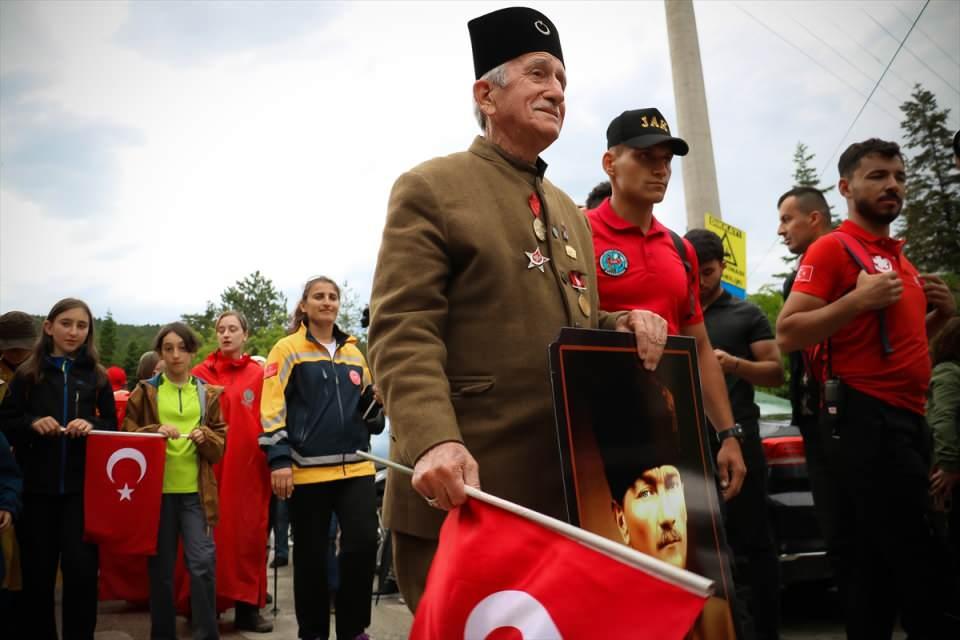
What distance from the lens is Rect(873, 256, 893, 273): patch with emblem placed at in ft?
11.0

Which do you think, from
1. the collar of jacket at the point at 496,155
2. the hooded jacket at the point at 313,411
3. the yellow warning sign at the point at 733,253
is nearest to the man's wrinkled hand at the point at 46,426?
the hooded jacket at the point at 313,411

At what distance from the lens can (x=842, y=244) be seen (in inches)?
134

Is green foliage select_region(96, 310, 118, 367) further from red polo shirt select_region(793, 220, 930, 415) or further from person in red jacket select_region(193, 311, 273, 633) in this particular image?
red polo shirt select_region(793, 220, 930, 415)

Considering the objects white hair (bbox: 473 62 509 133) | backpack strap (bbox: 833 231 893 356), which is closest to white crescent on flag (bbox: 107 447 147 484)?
white hair (bbox: 473 62 509 133)

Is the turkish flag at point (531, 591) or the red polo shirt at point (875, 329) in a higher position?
the red polo shirt at point (875, 329)

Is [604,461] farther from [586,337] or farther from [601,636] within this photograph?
[601,636]

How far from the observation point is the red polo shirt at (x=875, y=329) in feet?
10.5

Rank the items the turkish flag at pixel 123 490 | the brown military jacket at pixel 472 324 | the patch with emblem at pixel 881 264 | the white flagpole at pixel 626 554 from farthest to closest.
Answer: the turkish flag at pixel 123 490, the patch with emblem at pixel 881 264, the brown military jacket at pixel 472 324, the white flagpole at pixel 626 554

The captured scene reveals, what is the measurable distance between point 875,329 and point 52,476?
4.48 metres

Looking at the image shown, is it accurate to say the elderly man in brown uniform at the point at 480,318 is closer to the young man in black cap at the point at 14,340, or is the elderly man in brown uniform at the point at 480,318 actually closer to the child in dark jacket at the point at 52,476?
the child in dark jacket at the point at 52,476

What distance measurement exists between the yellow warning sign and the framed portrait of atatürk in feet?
13.9

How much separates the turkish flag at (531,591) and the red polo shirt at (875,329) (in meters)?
2.25

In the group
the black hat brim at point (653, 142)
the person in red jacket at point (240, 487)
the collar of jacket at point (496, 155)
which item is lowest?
the person in red jacket at point (240, 487)

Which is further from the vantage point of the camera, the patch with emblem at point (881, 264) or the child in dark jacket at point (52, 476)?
the child in dark jacket at point (52, 476)
